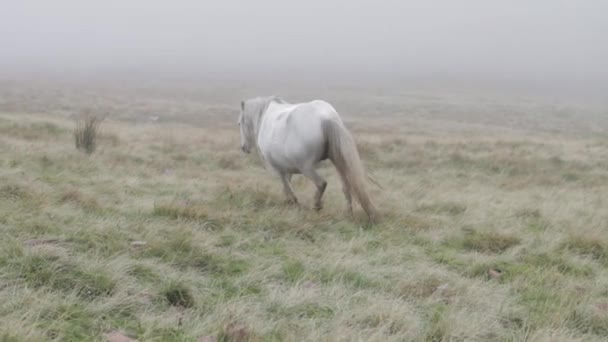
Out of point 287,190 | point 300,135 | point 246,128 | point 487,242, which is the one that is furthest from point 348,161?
point 246,128

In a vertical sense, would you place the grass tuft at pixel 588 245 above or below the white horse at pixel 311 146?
below

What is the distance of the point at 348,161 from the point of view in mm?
7074

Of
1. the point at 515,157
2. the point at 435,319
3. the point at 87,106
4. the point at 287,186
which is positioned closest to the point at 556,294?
the point at 435,319

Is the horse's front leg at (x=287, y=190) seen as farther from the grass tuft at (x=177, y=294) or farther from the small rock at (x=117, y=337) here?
the small rock at (x=117, y=337)

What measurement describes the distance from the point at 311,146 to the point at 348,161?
662 mm

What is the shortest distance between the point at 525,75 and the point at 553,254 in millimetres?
108703

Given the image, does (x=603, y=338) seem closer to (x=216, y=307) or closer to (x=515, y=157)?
(x=216, y=307)

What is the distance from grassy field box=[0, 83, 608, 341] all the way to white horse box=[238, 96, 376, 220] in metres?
0.44

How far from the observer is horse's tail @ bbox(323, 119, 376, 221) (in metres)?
6.97

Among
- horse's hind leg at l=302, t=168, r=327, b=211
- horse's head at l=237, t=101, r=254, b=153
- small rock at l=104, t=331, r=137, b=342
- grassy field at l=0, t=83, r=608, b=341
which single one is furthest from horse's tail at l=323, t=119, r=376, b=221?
small rock at l=104, t=331, r=137, b=342

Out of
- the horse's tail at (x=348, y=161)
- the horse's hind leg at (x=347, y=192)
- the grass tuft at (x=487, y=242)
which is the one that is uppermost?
the horse's tail at (x=348, y=161)

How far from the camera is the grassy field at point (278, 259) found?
3.65 m

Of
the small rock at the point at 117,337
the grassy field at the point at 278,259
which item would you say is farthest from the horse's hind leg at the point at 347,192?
the small rock at the point at 117,337

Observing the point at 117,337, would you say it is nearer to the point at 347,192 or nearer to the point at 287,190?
the point at 347,192
